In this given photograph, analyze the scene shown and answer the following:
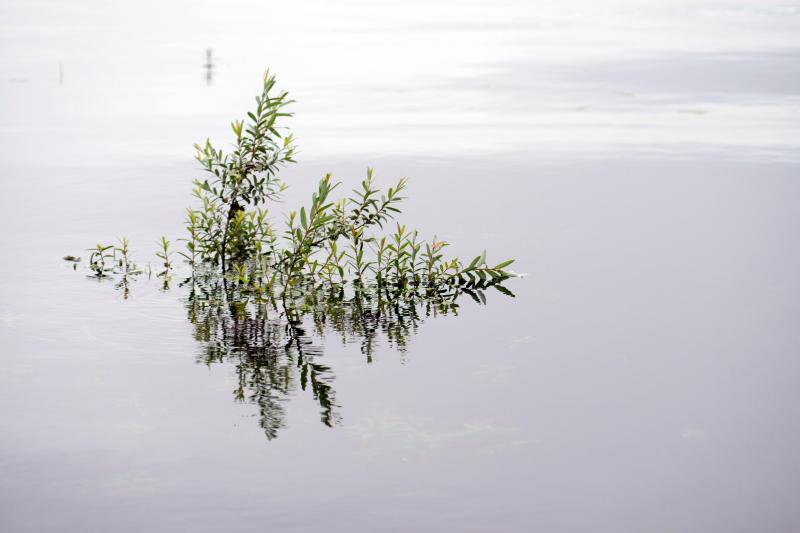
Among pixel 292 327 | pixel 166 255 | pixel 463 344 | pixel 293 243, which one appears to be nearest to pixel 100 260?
pixel 166 255

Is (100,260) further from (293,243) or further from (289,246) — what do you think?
(293,243)

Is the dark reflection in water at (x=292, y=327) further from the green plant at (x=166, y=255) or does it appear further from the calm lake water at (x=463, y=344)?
the green plant at (x=166, y=255)

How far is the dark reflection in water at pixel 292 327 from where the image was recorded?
7.17 meters

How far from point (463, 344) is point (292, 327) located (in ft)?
4.05

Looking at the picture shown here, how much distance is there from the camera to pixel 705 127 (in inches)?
723

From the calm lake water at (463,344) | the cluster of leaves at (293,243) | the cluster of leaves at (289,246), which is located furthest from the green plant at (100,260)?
the cluster of leaves at (293,243)

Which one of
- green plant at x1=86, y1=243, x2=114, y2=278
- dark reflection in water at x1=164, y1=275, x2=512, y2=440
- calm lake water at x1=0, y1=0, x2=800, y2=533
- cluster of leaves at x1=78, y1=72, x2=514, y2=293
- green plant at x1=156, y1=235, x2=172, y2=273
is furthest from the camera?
green plant at x1=86, y1=243, x2=114, y2=278

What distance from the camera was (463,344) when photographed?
26.8 ft

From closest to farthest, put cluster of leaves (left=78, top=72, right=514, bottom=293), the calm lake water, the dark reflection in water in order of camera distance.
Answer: the calm lake water
the dark reflection in water
cluster of leaves (left=78, top=72, right=514, bottom=293)

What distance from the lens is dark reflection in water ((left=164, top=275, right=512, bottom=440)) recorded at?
7.17 metres

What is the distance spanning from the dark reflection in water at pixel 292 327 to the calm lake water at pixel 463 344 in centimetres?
7

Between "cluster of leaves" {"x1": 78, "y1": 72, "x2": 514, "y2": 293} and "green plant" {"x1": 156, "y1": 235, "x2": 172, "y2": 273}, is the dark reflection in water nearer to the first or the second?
"cluster of leaves" {"x1": 78, "y1": 72, "x2": 514, "y2": 293}

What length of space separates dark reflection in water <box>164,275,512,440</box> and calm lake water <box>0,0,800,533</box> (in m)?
0.07

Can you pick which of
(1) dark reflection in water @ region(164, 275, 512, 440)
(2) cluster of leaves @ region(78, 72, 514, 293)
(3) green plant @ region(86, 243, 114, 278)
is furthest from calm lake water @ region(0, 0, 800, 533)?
(2) cluster of leaves @ region(78, 72, 514, 293)
